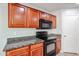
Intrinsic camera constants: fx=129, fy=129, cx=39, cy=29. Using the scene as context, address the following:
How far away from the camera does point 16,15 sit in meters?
2.40

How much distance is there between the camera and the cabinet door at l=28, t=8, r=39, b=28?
2.85 metres

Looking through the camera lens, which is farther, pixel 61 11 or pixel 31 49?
pixel 61 11

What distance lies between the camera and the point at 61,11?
4125 millimetres

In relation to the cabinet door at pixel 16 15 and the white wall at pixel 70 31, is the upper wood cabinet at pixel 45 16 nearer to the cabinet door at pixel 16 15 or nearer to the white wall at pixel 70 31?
the white wall at pixel 70 31

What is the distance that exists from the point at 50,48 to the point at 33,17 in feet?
3.35

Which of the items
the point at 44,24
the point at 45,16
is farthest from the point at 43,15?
the point at 44,24

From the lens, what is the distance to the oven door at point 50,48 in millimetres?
3230

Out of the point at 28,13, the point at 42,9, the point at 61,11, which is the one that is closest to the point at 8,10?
the point at 28,13

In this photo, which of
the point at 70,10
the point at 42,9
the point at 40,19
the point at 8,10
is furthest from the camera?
the point at 70,10

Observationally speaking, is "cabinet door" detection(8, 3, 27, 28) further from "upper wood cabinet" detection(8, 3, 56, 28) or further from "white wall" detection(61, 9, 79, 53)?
"white wall" detection(61, 9, 79, 53)

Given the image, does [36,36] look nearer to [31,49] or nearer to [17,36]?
[17,36]

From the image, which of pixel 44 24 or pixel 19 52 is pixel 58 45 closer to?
pixel 44 24

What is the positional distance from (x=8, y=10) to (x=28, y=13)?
662mm

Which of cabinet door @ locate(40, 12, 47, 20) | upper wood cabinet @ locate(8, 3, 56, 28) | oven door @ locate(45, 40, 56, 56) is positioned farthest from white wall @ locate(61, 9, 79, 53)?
upper wood cabinet @ locate(8, 3, 56, 28)
